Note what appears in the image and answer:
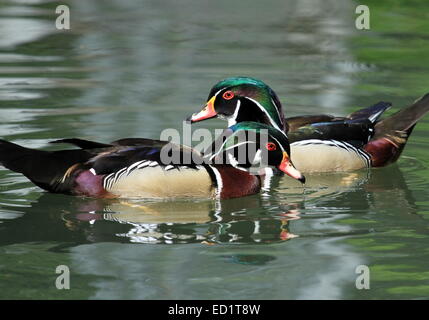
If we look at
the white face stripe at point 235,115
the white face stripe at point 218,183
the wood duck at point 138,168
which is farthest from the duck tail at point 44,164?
the white face stripe at point 235,115

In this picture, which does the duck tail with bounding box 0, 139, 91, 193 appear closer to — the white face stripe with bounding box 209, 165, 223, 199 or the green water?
the green water

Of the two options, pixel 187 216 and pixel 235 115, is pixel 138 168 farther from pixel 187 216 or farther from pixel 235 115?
pixel 235 115

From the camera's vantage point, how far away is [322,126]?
32.4ft

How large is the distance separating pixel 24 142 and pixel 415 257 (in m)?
4.34

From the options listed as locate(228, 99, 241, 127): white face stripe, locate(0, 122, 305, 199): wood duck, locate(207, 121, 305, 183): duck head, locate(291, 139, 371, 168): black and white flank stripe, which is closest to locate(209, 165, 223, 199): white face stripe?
locate(0, 122, 305, 199): wood duck

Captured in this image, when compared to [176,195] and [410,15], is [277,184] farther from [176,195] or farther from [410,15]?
[410,15]

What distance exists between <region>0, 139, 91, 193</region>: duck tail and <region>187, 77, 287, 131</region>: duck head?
1556 millimetres

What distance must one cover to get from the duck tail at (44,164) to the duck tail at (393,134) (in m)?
2.94

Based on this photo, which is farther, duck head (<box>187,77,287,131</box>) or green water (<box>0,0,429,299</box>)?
duck head (<box>187,77,287,131</box>)

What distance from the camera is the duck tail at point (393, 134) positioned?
1009 centimetres

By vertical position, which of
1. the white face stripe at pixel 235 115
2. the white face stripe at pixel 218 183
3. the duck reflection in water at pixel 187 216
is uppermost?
the white face stripe at pixel 235 115

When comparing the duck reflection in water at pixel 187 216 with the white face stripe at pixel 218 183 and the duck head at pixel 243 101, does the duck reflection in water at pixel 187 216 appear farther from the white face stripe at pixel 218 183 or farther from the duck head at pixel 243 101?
the duck head at pixel 243 101

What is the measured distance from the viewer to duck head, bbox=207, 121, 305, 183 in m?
8.63

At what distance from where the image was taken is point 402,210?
849 centimetres
